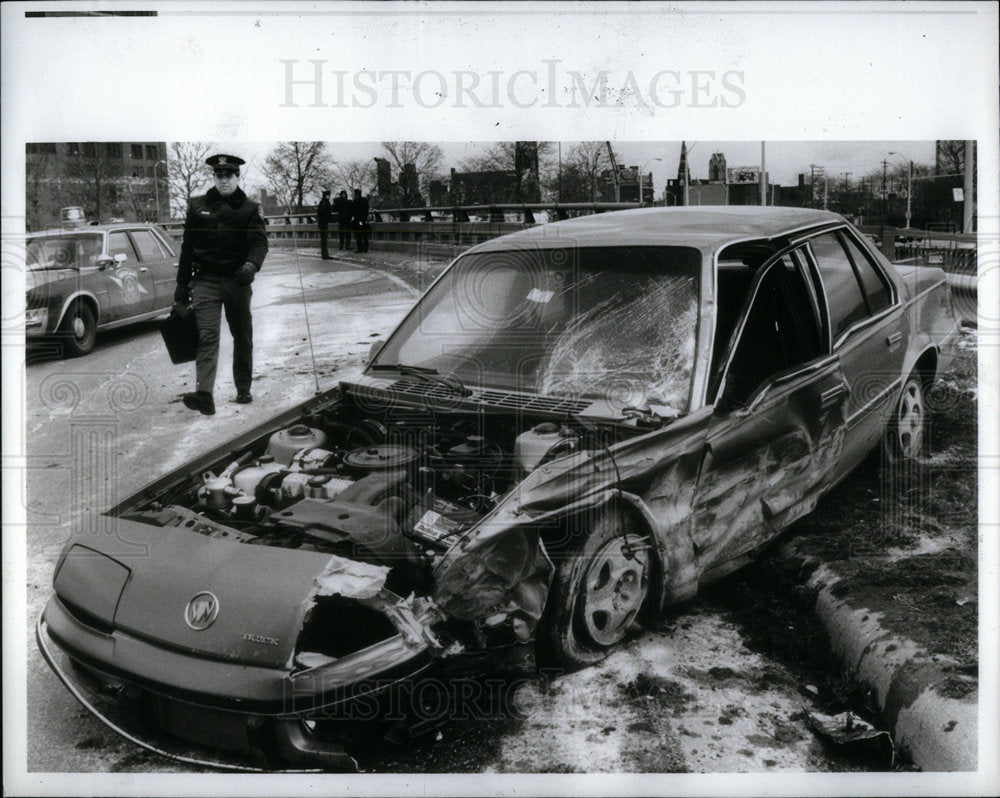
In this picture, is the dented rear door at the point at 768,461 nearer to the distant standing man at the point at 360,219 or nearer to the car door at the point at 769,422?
the car door at the point at 769,422

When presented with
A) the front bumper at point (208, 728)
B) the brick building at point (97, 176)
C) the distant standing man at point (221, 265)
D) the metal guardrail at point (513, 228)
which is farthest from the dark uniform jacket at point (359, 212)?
the front bumper at point (208, 728)

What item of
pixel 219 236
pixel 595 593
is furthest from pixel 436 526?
pixel 219 236

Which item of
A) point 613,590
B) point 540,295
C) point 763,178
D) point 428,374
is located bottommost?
point 613,590

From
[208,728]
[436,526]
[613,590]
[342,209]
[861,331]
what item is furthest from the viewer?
[342,209]

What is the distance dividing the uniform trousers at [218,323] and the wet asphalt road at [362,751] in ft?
0.14

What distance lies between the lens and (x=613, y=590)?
9.10ft

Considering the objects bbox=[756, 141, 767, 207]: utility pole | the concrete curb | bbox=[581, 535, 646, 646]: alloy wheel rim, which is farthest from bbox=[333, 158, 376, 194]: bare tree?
the concrete curb

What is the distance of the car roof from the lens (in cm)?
328

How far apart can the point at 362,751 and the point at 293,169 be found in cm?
226

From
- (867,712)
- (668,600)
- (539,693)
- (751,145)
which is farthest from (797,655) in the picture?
(751,145)

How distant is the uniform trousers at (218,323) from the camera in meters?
3.67

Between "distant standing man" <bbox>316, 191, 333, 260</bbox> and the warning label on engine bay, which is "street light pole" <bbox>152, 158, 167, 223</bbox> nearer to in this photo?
"distant standing man" <bbox>316, 191, 333, 260</bbox>

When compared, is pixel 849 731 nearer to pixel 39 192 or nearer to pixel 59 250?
pixel 59 250

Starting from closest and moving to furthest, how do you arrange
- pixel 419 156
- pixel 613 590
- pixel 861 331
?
pixel 613 590, pixel 861 331, pixel 419 156
